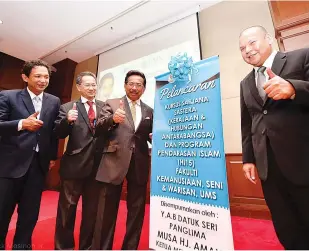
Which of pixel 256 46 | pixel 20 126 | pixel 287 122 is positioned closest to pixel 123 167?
pixel 20 126

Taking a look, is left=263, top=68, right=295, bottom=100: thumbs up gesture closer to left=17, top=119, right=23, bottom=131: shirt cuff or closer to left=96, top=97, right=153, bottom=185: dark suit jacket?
left=96, top=97, right=153, bottom=185: dark suit jacket

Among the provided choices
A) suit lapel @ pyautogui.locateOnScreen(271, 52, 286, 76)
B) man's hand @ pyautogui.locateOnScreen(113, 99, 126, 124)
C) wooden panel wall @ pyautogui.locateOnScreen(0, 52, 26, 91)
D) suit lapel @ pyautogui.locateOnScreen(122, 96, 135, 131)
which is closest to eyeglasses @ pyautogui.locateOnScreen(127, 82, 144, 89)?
suit lapel @ pyautogui.locateOnScreen(122, 96, 135, 131)

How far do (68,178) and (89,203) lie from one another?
25 cm

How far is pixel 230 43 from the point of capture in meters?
2.88

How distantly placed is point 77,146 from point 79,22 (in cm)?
289

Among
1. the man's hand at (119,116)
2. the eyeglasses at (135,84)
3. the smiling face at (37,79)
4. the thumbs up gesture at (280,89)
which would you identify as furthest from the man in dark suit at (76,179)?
the thumbs up gesture at (280,89)

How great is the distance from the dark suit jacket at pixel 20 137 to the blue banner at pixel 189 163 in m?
0.82

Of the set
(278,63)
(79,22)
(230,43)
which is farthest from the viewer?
(79,22)

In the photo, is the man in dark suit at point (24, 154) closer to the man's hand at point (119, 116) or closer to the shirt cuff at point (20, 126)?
the shirt cuff at point (20, 126)

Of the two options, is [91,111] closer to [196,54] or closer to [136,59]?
[196,54]

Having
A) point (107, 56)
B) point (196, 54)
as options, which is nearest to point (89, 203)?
point (196, 54)

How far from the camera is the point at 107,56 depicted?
425 cm

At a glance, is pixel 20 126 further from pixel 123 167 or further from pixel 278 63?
pixel 278 63

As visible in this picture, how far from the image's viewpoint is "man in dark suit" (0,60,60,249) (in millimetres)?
1296
